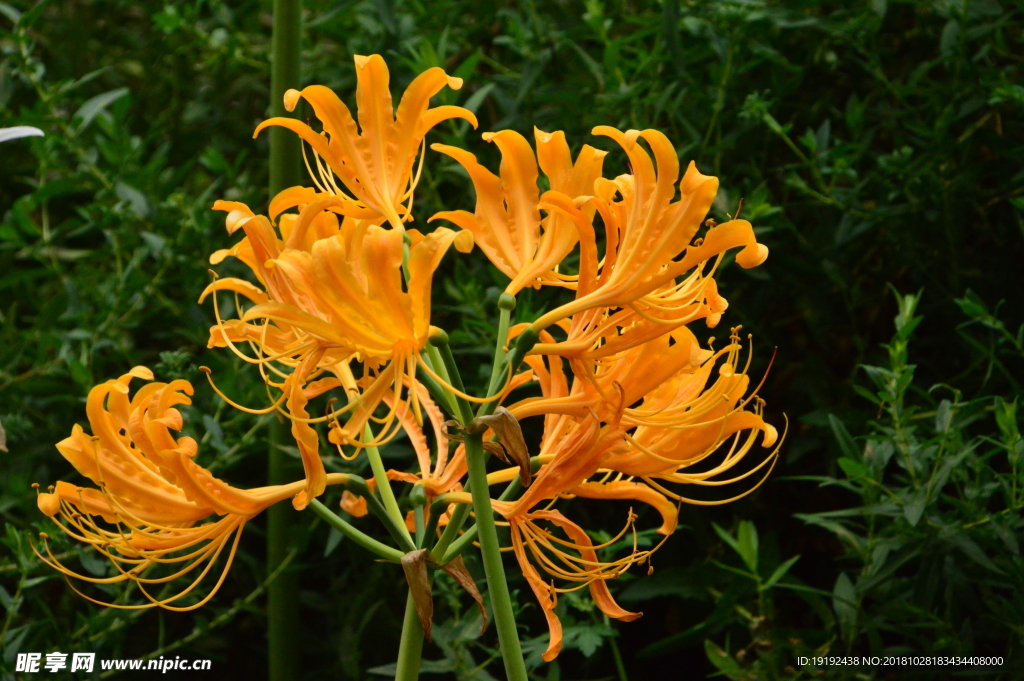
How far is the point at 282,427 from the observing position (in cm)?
116

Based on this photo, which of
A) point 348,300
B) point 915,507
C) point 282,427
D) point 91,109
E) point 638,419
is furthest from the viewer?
point 91,109

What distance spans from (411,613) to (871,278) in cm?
95

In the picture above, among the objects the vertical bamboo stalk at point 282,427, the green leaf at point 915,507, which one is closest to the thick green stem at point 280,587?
the vertical bamboo stalk at point 282,427

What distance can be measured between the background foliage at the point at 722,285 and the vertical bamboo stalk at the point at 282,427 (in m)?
0.04

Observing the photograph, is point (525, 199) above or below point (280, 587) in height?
above

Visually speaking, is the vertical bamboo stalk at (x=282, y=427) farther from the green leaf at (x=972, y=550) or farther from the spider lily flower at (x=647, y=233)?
the green leaf at (x=972, y=550)

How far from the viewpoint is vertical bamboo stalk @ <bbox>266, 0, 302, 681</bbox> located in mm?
1161

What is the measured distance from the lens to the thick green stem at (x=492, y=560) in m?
0.71

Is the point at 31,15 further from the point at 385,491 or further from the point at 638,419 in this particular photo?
Answer: the point at 638,419

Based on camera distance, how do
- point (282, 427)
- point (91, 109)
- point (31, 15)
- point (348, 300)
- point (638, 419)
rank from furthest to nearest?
point (91, 109) → point (31, 15) → point (282, 427) → point (638, 419) → point (348, 300)

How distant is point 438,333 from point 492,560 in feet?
0.54

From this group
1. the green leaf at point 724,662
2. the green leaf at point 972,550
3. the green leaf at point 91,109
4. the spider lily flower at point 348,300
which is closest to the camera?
the spider lily flower at point 348,300

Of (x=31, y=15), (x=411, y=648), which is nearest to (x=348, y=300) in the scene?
(x=411, y=648)

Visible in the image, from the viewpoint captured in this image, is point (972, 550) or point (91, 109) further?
point (91, 109)
